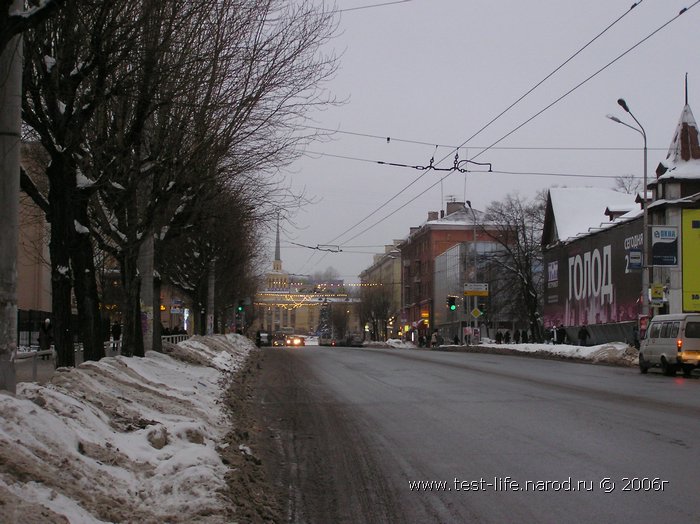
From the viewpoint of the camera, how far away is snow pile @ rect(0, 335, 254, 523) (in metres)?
5.33

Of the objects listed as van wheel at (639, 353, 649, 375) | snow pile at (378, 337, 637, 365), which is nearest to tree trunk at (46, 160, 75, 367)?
van wheel at (639, 353, 649, 375)

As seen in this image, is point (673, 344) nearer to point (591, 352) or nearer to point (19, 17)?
point (591, 352)

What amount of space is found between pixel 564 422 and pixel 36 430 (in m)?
8.80

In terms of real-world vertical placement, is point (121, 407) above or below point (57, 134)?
below

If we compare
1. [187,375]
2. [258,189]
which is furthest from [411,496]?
[258,189]

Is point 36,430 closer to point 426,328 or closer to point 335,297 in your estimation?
point 426,328

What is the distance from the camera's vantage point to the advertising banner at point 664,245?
38875 millimetres

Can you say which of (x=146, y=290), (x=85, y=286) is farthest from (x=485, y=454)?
(x=146, y=290)

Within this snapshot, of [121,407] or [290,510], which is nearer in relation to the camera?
[290,510]

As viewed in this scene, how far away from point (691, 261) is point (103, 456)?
41826 mm

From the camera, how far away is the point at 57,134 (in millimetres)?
12258

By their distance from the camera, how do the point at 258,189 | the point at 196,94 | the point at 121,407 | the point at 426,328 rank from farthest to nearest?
1. the point at 426,328
2. the point at 258,189
3. the point at 196,94
4. the point at 121,407

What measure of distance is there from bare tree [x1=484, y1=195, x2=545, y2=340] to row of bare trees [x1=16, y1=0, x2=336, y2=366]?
147 ft

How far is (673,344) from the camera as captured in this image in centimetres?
2611
